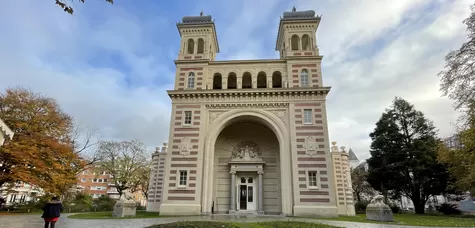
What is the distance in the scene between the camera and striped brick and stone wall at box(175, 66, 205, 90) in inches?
1044

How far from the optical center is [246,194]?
25.8 m

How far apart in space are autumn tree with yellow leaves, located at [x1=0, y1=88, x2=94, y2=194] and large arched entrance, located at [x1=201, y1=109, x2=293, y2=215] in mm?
13932

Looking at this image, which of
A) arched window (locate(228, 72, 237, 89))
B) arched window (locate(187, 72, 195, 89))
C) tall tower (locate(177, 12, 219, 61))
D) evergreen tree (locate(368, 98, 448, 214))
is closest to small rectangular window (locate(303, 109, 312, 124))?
arched window (locate(228, 72, 237, 89))

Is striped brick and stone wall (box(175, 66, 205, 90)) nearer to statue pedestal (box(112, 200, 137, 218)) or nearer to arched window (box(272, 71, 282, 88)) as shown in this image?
arched window (box(272, 71, 282, 88))

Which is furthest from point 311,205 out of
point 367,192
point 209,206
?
point 367,192

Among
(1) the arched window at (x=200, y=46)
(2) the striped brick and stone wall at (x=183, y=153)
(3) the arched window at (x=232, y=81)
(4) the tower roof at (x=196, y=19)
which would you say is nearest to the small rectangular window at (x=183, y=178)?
(2) the striped brick and stone wall at (x=183, y=153)

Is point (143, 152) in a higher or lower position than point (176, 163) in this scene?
higher

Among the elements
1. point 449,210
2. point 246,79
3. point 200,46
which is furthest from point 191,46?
point 449,210

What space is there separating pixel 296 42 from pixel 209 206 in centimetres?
1830

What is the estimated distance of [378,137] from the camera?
37.9 meters

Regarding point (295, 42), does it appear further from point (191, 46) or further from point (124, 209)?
point (124, 209)

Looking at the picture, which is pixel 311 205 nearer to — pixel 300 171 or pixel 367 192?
pixel 300 171

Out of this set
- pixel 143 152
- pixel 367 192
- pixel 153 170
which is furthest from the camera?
pixel 367 192

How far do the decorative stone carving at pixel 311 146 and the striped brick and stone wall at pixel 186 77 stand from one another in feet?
36.6
